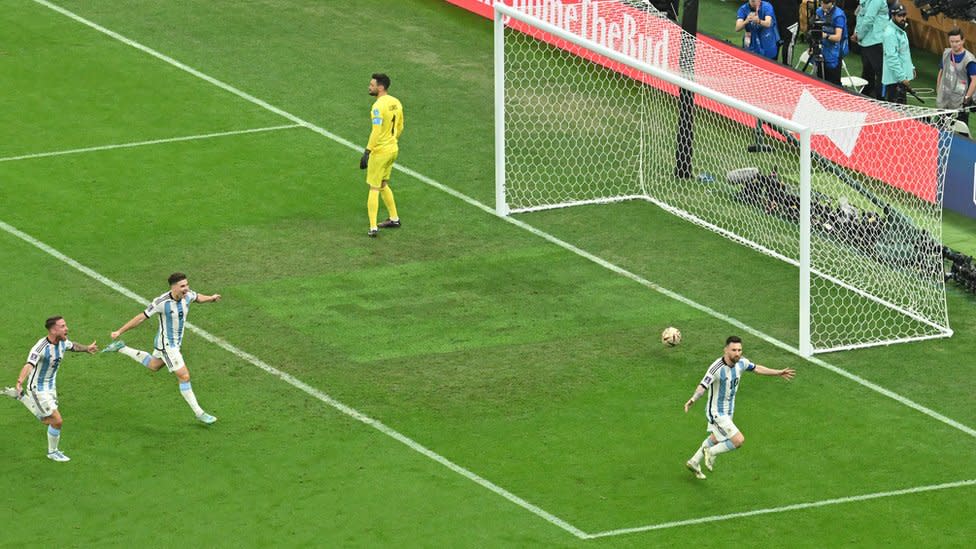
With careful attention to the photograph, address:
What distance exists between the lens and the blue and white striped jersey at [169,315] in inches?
862

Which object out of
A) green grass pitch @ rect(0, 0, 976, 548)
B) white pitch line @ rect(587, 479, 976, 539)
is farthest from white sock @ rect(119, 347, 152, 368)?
white pitch line @ rect(587, 479, 976, 539)

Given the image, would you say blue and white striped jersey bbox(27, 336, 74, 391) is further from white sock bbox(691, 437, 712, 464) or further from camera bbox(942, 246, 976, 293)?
Result: camera bbox(942, 246, 976, 293)

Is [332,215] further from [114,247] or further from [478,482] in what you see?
[478,482]

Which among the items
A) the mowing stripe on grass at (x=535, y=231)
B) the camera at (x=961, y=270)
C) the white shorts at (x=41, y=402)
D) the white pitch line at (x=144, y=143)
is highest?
the white shorts at (x=41, y=402)

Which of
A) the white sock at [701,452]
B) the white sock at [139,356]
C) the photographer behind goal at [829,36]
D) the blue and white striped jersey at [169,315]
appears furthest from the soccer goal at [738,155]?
the white sock at [139,356]

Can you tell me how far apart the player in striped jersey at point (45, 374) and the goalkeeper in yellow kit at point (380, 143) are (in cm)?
739

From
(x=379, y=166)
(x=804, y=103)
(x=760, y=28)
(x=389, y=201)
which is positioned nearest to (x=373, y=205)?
(x=389, y=201)

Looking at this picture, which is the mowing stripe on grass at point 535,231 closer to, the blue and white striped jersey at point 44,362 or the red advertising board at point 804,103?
the red advertising board at point 804,103

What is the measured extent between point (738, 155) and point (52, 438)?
39.5ft

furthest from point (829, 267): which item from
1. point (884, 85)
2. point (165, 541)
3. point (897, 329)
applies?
point (165, 541)

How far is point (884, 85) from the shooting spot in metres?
31.9

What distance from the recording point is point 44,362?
21016 mm

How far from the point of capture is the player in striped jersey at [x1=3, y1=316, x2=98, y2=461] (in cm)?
2097

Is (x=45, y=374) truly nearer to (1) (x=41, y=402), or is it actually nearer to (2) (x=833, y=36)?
(1) (x=41, y=402)
